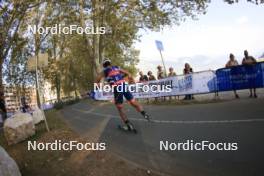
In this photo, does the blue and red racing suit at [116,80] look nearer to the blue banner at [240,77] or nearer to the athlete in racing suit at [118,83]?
the athlete in racing suit at [118,83]

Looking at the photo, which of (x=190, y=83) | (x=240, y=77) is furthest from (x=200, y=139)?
(x=190, y=83)

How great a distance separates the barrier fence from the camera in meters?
13.9

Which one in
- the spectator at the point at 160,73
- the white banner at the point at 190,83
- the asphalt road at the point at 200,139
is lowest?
the asphalt road at the point at 200,139

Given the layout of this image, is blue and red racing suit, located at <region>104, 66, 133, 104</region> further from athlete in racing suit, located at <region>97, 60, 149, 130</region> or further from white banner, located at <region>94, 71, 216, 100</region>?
white banner, located at <region>94, 71, 216, 100</region>

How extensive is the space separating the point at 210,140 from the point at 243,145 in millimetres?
910

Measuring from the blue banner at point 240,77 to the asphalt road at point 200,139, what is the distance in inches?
86.0

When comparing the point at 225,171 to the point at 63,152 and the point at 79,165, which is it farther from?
the point at 63,152

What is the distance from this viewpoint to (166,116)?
39.4 feet

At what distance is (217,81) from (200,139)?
8495 mm

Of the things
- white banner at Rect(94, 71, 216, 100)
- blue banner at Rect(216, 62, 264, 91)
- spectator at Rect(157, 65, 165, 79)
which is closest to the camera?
blue banner at Rect(216, 62, 264, 91)

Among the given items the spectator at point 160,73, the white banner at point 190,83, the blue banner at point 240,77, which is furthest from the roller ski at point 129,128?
the spectator at point 160,73

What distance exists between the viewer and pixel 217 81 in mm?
15633

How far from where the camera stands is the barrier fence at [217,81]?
13922 millimetres

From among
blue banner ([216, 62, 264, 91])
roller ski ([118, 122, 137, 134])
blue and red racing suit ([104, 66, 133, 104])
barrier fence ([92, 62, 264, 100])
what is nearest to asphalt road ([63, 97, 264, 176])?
roller ski ([118, 122, 137, 134])
